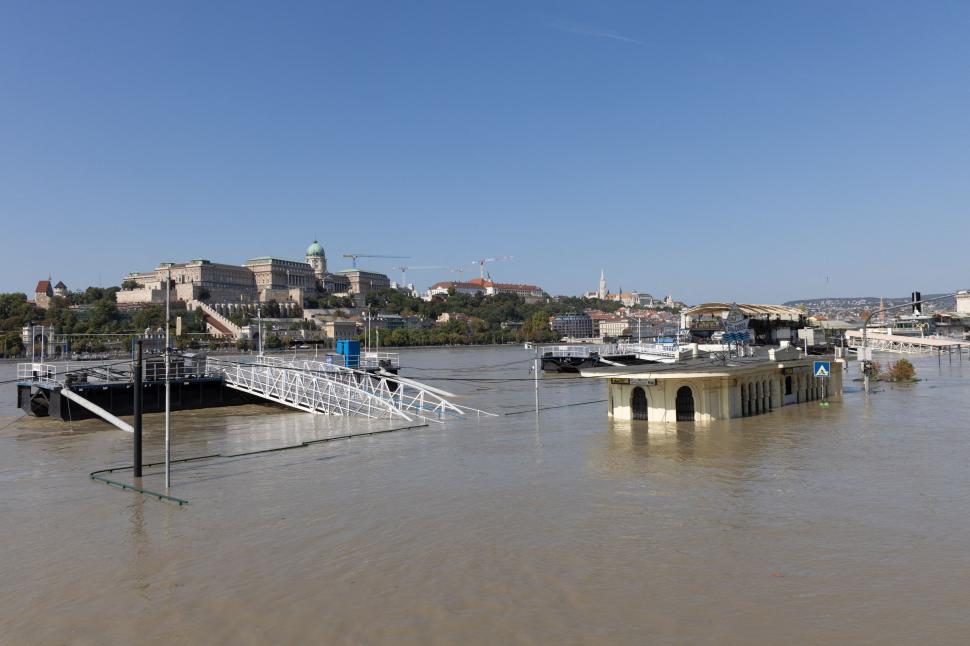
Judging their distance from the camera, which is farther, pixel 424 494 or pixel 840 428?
pixel 840 428

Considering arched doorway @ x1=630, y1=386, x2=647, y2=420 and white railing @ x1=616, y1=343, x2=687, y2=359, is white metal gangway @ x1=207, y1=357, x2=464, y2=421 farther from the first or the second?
white railing @ x1=616, y1=343, x2=687, y2=359

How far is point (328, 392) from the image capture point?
36531mm

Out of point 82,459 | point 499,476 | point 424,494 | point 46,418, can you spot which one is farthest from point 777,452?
point 46,418

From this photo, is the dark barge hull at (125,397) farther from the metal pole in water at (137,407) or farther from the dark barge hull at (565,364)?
the dark barge hull at (565,364)

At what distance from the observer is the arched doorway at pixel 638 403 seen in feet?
98.2

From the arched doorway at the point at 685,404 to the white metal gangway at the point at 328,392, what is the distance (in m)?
10.3

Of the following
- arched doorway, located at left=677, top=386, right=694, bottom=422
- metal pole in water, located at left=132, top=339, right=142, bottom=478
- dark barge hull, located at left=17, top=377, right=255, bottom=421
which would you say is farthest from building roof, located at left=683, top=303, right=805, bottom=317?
metal pole in water, located at left=132, top=339, right=142, bottom=478

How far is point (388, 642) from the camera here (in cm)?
966

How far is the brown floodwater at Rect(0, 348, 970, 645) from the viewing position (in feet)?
33.6

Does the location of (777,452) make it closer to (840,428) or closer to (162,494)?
(840,428)

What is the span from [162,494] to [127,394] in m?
20.6

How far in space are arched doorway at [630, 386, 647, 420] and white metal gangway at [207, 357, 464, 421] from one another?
27.5ft

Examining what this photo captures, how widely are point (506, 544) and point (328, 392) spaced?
79.3 ft

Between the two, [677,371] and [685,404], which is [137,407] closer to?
[677,371]
